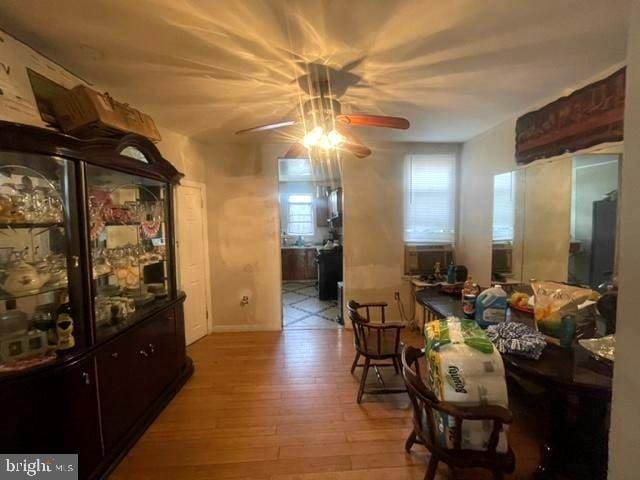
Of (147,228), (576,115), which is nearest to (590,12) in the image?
(576,115)

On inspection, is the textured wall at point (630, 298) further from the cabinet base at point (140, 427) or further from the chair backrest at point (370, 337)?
the cabinet base at point (140, 427)

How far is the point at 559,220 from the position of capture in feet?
8.25

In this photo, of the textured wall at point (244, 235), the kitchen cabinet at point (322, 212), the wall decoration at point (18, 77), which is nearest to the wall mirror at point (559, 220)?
the textured wall at point (244, 235)

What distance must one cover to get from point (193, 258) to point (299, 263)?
3.55 metres

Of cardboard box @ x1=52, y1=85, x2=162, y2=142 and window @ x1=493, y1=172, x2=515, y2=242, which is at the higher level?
cardboard box @ x1=52, y1=85, x2=162, y2=142

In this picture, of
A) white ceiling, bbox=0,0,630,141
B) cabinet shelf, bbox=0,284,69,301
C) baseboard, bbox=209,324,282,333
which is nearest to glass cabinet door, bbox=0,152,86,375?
cabinet shelf, bbox=0,284,69,301

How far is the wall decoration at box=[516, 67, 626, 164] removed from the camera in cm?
206

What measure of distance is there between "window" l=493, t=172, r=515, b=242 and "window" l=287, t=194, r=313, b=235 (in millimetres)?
4691

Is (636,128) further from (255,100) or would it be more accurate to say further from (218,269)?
(218,269)

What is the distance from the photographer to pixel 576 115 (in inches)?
92.7

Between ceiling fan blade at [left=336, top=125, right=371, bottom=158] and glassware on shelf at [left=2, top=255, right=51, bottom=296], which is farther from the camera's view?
ceiling fan blade at [left=336, top=125, right=371, bottom=158]

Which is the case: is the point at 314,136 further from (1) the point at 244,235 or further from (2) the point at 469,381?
(1) the point at 244,235

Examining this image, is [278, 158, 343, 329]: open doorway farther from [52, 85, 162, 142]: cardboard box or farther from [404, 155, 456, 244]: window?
[52, 85, 162, 142]: cardboard box

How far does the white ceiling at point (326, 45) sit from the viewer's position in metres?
1.48
